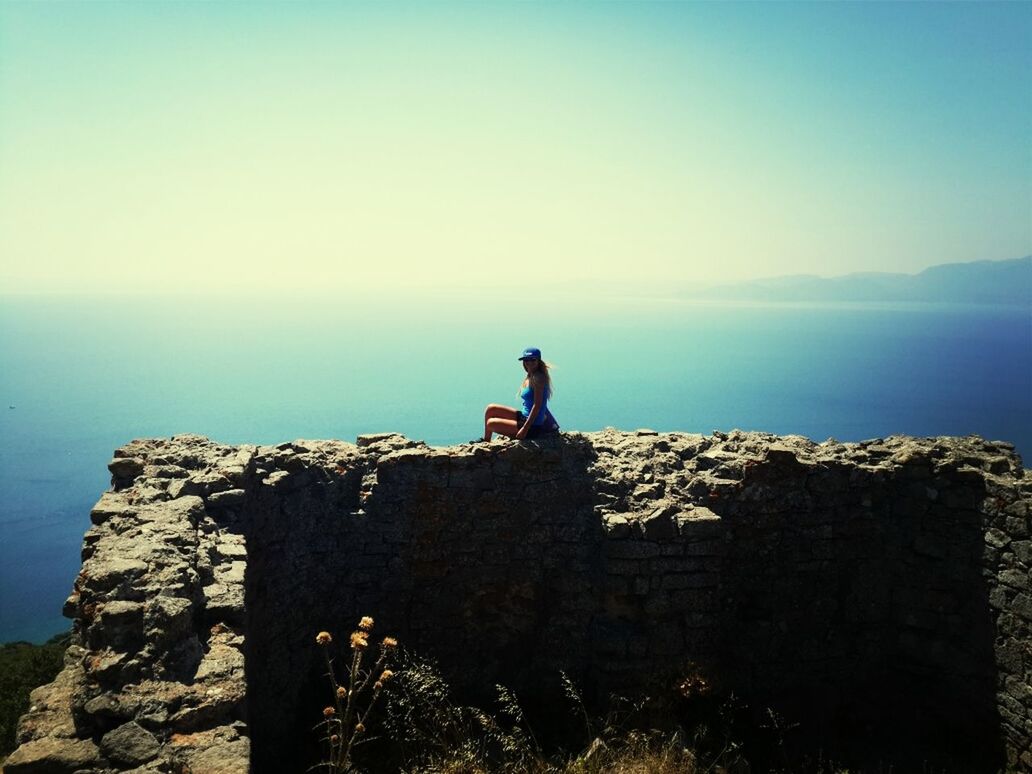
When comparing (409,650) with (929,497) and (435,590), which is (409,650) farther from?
(929,497)

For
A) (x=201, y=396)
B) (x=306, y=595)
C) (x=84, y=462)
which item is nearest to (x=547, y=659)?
(x=306, y=595)

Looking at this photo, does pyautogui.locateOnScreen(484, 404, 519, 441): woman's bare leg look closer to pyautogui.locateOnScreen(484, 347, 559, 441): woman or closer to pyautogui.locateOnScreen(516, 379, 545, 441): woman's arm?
pyautogui.locateOnScreen(484, 347, 559, 441): woman

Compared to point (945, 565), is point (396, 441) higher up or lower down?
higher up

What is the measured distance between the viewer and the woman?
8086 mm

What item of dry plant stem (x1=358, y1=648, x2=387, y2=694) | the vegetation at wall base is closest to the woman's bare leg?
dry plant stem (x1=358, y1=648, x2=387, y2=694)

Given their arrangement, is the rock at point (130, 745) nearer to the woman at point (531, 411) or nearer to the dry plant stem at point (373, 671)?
the dry plant stem at point (373, 671)

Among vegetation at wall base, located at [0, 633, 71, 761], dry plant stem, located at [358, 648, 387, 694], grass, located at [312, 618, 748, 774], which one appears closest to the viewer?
dry plant stem, located at [358, 648, 387, 694]

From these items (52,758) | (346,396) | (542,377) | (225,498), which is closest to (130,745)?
(52,758)

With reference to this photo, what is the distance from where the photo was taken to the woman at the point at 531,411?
809 centimetres

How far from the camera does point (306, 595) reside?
289 inches

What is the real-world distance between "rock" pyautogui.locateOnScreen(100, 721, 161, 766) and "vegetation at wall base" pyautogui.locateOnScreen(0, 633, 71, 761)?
31.1 feet

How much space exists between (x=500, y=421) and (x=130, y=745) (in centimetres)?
541

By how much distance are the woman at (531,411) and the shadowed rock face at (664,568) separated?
30cm

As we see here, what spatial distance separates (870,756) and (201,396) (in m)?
107
